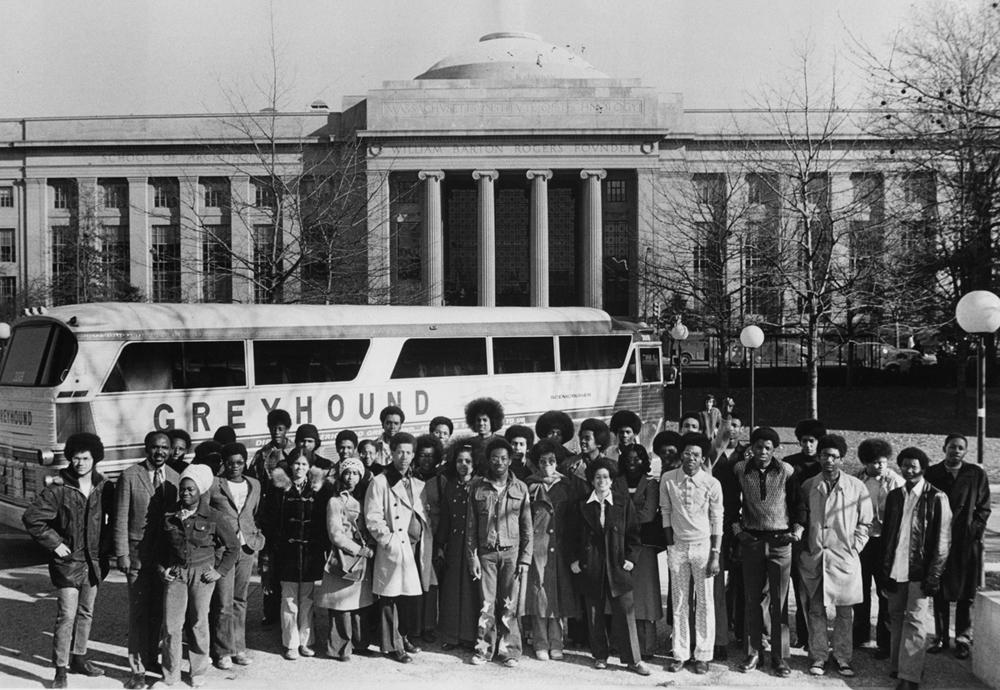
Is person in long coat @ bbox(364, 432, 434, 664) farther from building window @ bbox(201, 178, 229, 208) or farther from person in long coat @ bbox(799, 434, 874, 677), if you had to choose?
building window @ bbox(201, 178, 229, 208)

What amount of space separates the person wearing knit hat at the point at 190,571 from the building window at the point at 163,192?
161 feet

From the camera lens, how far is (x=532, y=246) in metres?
48.8

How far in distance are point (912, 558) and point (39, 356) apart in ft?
33.9

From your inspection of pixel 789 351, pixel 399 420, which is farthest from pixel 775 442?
pixel 789 351

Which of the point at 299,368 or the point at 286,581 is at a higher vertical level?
the point at 299,368

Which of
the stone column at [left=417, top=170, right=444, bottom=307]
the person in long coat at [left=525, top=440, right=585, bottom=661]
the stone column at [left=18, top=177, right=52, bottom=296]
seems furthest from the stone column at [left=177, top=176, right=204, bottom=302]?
the person in long coat at [left=525, top=440, right=585, bottom=661]

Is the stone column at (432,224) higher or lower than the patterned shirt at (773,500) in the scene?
higher

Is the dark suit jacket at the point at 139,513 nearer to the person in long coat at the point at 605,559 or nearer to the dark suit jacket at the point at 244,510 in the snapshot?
the dark suit jacket at the point at 244,510

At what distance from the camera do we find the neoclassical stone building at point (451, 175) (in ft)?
156

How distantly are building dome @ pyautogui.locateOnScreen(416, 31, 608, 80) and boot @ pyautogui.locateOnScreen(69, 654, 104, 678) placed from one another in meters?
46.4

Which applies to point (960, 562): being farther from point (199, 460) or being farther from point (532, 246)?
point (532, 246)

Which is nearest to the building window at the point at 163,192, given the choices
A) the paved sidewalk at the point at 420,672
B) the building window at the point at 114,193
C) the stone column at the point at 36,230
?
the building window at the point at 114,193

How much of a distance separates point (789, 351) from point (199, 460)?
41431mm

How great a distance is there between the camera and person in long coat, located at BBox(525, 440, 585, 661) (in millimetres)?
7602
